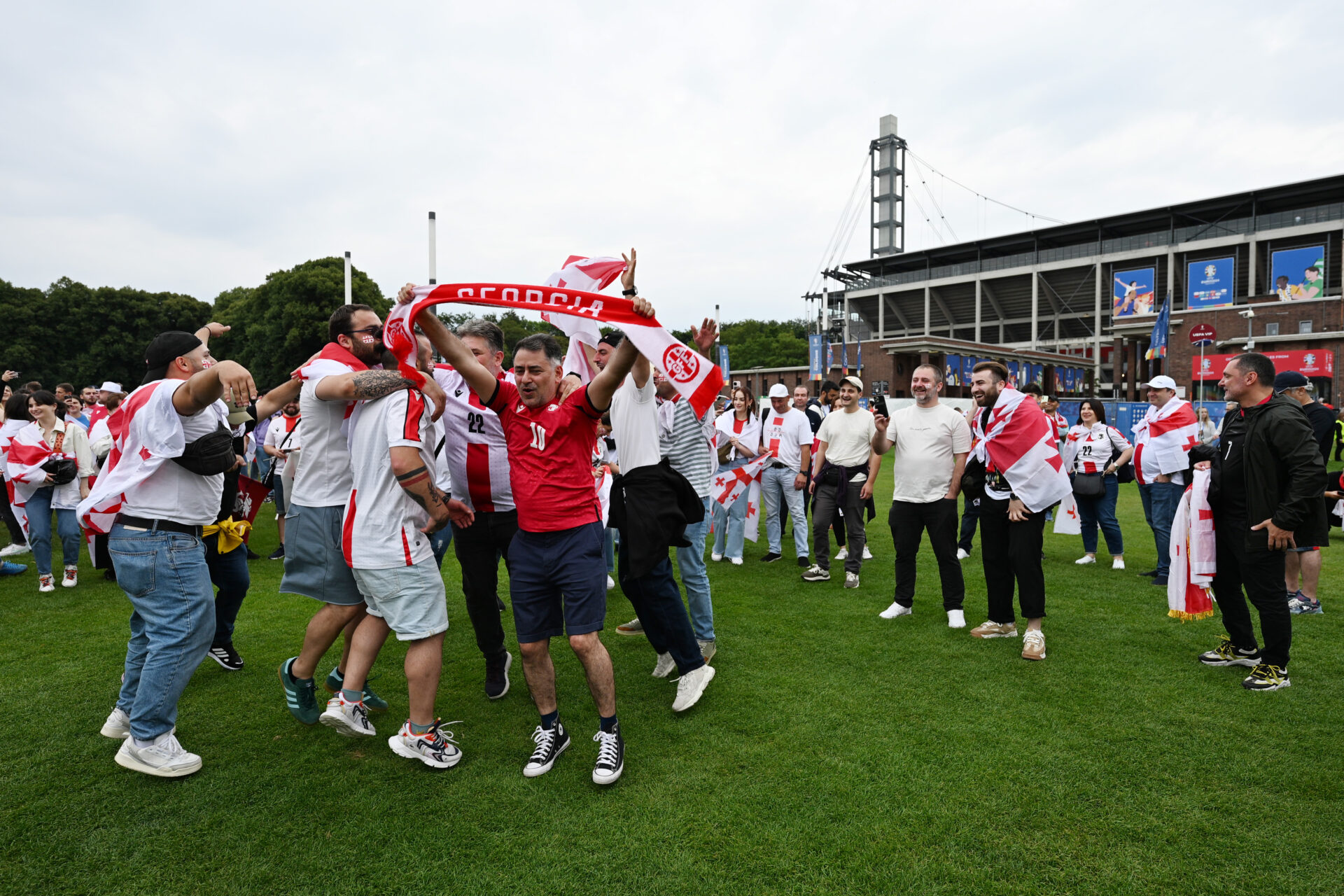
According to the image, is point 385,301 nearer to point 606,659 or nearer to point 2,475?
point 2,475

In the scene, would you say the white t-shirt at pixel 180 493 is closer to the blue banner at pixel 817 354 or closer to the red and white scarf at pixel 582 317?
the red and white scarf at pixel 582 317

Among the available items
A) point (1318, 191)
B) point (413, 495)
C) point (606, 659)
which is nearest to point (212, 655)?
point (413, 495)

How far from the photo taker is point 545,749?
11.4 feet

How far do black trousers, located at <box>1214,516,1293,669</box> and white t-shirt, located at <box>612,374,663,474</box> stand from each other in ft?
12.2

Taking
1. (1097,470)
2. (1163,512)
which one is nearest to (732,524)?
(1097,470)

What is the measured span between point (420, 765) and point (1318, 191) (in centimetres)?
7299

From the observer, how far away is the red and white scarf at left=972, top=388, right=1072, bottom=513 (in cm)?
510

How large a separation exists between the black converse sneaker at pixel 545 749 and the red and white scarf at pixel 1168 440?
686 centimetres

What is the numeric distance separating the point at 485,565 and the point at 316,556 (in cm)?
89

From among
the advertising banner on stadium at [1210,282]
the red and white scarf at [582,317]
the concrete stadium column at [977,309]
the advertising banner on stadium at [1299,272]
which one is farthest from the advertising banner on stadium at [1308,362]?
the concrete stadium column at [977,309]

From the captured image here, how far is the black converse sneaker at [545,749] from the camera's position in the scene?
11.2 ft

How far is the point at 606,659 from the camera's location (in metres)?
3.45

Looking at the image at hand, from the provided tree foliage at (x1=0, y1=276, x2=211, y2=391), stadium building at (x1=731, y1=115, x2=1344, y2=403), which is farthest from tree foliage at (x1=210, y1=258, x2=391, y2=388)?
stadium building at (x1=731, y1=115, x2=1344, y2=403)

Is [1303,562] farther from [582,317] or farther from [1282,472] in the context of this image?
[582,317]
